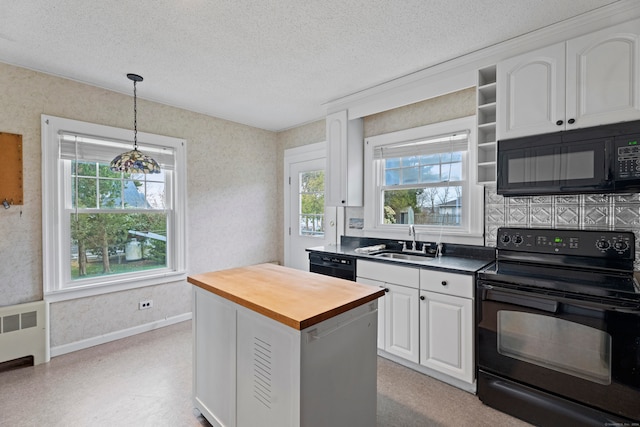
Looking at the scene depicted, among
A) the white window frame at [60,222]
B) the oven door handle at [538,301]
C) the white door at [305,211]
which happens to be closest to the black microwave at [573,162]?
the oven door handle at [538,301]

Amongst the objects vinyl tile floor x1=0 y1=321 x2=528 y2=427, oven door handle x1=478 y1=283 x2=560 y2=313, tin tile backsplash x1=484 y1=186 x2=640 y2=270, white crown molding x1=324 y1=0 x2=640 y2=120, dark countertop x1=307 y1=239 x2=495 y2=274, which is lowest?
vinyl tile floor x1=0 y1=321 x2=528 y2=427

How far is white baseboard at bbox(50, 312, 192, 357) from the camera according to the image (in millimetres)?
2854

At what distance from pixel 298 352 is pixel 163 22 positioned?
7.22ft

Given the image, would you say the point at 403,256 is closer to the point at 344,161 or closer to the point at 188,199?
the point at 344,161

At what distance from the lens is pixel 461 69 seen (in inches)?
101

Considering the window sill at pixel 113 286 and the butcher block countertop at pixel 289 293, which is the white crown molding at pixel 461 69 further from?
the window sill at pixel 113 286

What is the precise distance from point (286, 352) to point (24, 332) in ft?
8.93

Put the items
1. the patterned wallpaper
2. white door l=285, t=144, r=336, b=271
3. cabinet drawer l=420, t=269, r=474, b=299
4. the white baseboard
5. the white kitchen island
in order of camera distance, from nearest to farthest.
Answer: the white kitchen island, cabinet drawer l=420, t=269, r=474, b=299, the patterned wallpaper, the white baseboard, white door l=285, t=144, r=336, b=271

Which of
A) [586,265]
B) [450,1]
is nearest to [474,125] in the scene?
[450,1]

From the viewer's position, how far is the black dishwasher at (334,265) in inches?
115

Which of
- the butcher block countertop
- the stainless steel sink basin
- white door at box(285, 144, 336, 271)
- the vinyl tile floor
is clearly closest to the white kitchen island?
the butcher block countertop

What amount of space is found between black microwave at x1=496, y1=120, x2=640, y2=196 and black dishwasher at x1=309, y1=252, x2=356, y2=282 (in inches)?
55.8

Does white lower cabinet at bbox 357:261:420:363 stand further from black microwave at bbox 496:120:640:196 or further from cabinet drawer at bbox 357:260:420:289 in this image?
black microwave at bbox 496:120:640:196

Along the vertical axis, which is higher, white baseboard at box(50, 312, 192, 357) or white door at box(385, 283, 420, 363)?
white door at box(385, 283, 420, 363)
